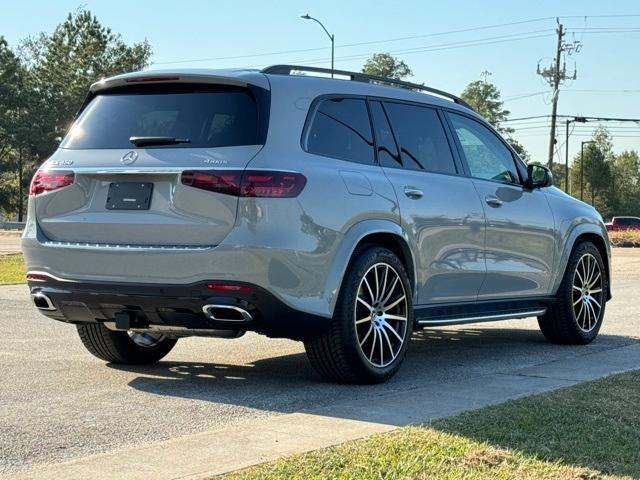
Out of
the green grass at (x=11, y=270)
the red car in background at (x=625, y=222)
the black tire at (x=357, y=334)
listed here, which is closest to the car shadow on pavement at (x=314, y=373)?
the black tire at (x=357, y=334)

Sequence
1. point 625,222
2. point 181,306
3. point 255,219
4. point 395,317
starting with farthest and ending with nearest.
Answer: point 625,222 → point 395,317 → point 181,306 → point 255,219

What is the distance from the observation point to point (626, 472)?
427cm

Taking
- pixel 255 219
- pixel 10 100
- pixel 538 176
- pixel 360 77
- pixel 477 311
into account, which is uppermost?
pixel 10 100

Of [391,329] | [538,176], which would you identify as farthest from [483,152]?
[391,329]

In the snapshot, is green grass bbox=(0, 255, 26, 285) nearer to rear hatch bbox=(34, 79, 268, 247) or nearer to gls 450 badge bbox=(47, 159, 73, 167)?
gls 450 badge bbox=(47, 159, 73, 167)

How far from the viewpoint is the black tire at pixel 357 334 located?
625cm

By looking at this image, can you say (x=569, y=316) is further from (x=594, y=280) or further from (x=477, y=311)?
(x=477, y=311)

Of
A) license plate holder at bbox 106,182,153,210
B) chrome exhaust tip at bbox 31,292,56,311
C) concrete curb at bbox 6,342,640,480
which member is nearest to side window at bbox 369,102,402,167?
concrete curb at bbox 6,342,640,480

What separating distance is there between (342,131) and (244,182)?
1083mm

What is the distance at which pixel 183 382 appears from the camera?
6664 mm

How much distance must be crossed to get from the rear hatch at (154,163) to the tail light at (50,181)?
0.03 metres

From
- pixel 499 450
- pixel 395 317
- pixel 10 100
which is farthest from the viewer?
pixel 10 100

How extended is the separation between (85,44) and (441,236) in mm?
78167

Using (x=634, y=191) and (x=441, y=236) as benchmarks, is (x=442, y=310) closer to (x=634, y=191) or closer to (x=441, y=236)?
(x=441, y=236)
